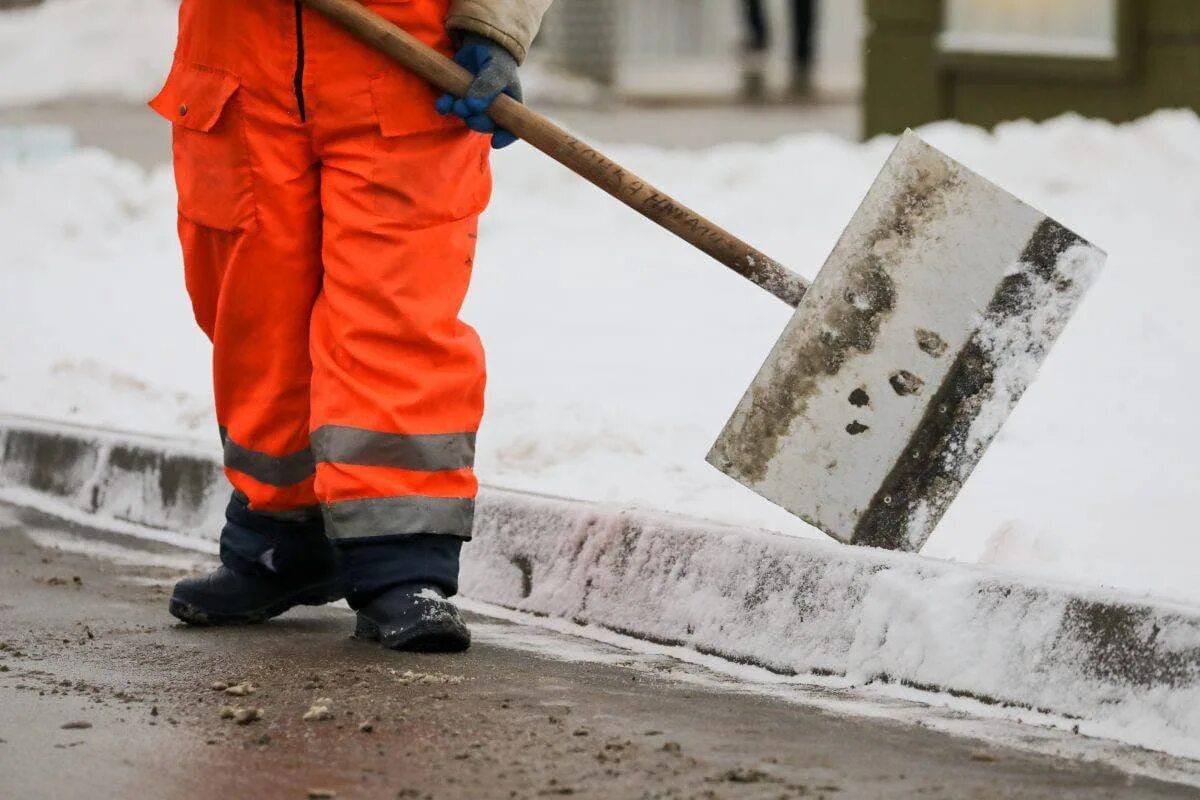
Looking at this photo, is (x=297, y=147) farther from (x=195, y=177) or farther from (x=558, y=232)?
(x=558, y=232)

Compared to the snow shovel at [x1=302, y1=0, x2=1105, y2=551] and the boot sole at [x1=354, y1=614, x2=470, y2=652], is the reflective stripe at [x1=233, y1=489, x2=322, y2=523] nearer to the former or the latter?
the boot sole at [x1=354, y1=614, x2=470, y2=652]

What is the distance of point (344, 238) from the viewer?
3.88 metres

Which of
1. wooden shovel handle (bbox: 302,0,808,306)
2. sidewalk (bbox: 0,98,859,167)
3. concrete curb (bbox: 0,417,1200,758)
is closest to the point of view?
concrete curb (bbox: 0,417,1200,758)

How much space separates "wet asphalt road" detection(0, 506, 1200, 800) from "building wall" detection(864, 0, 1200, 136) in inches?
273

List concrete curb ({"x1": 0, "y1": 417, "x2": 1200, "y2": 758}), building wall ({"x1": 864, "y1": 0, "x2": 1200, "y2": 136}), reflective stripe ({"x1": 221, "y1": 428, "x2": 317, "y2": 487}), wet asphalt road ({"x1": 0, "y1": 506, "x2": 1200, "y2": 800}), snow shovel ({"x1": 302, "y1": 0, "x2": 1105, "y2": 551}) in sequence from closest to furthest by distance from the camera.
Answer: wet asphalt road ({"x1": 0, "y1": 506, "x2": 1200, "y2": 800}) < concrete curb ({"x1": 0, "y1": 417, "x2": 1200, "y2": 758}) < snow shovel ({"x1": 302, "y1": 0, "x2": 1105, "y2": 551}) < reflective stripe ({"x1": 221, "y1": 428, "x2": 317, "y2": 487}) < building wall ({"x1": 864, "y1": 0, "x2": 1200, "y2": 136})

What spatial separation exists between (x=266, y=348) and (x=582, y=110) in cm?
1473

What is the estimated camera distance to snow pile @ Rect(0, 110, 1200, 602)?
470 cm

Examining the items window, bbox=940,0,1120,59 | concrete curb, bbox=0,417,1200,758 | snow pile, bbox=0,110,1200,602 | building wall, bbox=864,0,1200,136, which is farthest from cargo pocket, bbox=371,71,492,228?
window, bbox=940,0,1120,59

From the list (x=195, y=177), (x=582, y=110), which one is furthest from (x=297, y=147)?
(x=582, y=110)

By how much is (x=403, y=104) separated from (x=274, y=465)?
2.34ft

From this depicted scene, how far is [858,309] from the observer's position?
3.80 meters

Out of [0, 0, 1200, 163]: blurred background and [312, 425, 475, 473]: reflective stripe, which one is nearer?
[312, 425, 475, 473]: reflective stripe

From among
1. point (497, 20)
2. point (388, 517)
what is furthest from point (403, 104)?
point (388, 517)

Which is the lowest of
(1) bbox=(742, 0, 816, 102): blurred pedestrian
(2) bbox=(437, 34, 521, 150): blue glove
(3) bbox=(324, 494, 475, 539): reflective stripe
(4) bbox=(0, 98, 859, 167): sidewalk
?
(3) bbox=(324, 494, 475, 539): reflective stripe
